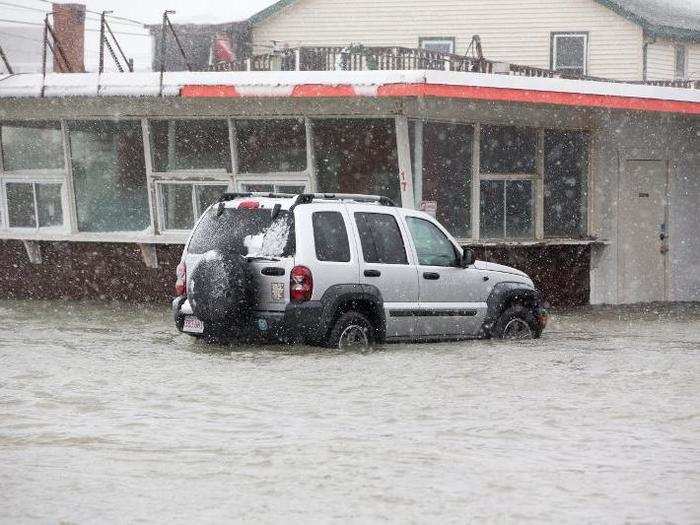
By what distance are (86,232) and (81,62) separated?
5.16m

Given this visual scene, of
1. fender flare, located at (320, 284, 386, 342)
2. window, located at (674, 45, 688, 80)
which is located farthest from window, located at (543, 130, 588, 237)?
window, located at (674, 45, 688, 80)

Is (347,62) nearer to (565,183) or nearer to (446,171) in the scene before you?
(565,183)

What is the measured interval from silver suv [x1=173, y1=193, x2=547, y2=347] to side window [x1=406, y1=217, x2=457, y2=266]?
1cm

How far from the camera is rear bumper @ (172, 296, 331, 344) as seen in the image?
504 inches

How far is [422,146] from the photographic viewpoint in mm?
19234

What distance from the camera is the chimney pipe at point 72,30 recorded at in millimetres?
25188

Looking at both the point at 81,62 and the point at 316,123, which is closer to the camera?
the point at 316,123

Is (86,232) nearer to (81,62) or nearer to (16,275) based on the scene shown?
(16,275)

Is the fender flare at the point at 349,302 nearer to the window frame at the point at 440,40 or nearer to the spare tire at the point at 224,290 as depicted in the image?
the spare tire at the point at 224,290

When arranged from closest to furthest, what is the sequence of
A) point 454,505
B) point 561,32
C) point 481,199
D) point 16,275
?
point 454,505 < point 481,199 < point 16,275 < point 561,32

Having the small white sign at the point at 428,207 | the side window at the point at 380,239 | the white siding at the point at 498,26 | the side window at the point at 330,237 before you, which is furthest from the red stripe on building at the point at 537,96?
the white siding at the point at 498,26

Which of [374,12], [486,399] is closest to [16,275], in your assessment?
[486,399]

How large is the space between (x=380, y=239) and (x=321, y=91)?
5000mm

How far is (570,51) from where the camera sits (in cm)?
3509
